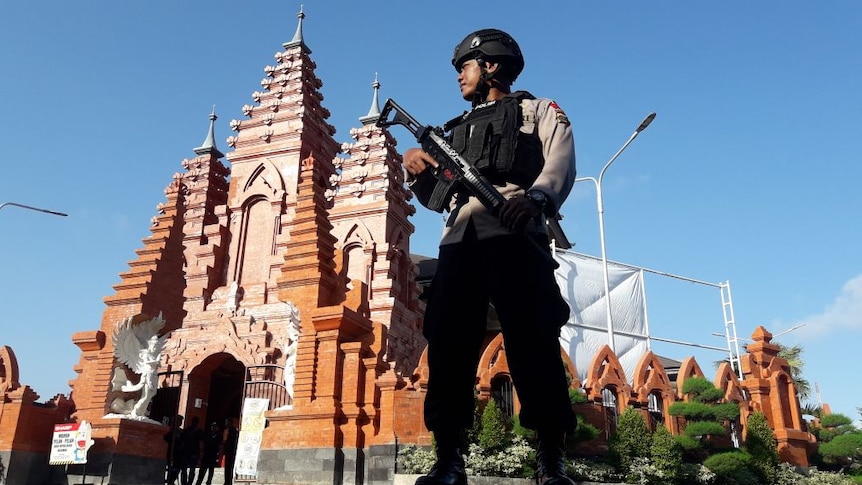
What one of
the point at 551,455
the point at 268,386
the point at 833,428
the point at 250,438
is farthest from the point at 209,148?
the point at 551,455

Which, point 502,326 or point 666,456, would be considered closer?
point 502,326

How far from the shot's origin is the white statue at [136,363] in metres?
13.6

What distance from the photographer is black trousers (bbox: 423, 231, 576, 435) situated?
3016 millimetres

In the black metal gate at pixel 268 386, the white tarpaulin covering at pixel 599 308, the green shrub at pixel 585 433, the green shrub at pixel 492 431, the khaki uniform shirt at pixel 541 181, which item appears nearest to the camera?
the khaki uniform shirt at pixel 541 181

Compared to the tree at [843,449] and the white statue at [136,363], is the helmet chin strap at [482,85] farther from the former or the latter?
the tree at [843,449]

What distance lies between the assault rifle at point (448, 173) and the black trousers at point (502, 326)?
0.49ft

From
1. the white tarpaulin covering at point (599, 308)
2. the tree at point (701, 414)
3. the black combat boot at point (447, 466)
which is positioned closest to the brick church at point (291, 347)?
the tree at point (701, 414)

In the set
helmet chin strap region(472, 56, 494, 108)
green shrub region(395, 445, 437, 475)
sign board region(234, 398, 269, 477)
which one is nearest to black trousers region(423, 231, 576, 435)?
helmet chin strap region(472, 56, 494, 108)

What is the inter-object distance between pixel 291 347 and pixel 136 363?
3.29 meters

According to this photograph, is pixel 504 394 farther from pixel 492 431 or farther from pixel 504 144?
pixel 504 144

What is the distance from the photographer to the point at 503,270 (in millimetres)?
3104

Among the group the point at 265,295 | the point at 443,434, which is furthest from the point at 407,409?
the point at 265,295

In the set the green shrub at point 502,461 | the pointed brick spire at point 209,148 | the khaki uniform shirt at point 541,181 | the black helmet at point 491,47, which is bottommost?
the green shrub at point 502,461

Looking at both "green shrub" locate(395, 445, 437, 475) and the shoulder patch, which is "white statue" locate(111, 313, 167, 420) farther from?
the shoulder patch
